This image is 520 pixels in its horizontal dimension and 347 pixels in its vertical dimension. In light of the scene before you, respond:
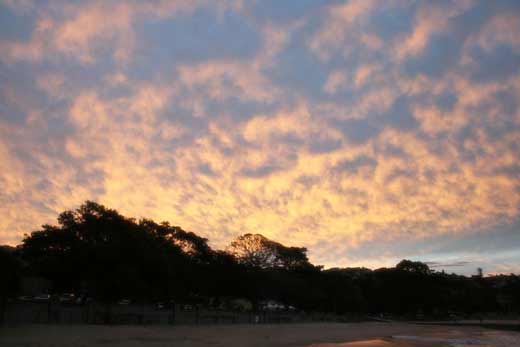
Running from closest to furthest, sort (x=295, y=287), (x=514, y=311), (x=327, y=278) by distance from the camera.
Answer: (x=295, y=287), (x=327, y=278), (x=514, y=311)

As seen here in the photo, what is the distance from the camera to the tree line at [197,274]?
162ft

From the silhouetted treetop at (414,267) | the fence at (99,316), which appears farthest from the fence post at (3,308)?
the silhouetted treetop at (414,267)

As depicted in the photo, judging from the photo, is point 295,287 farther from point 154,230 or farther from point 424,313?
point 424,313

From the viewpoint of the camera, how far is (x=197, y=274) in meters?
79.8

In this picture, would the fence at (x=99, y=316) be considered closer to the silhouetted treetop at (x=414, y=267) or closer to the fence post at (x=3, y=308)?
the fence post at (x=3, y=308)

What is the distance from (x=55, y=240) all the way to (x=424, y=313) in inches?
4178

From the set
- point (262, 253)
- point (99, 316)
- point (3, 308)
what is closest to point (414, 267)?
point (262, 253)

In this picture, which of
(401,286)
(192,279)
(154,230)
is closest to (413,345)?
(192,279)

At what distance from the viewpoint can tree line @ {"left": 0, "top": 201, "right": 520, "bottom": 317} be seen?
4928 centimetres

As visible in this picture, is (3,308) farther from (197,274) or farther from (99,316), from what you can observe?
(197,274)

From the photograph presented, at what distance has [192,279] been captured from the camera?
7556 centimetres

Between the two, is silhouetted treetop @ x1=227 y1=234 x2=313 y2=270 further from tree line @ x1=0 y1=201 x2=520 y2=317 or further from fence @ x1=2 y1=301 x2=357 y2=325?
fence @ x1=2 y1=301 x2=357 y2=325

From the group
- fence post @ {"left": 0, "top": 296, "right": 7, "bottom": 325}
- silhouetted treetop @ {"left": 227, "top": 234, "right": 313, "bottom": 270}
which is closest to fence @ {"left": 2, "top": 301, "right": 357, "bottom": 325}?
fence post @ {"left": 0, "top": 296, "right": 7, "bottom": 325}

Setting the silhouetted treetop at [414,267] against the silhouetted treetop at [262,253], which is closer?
the silhouetted treetop at [262,253]
